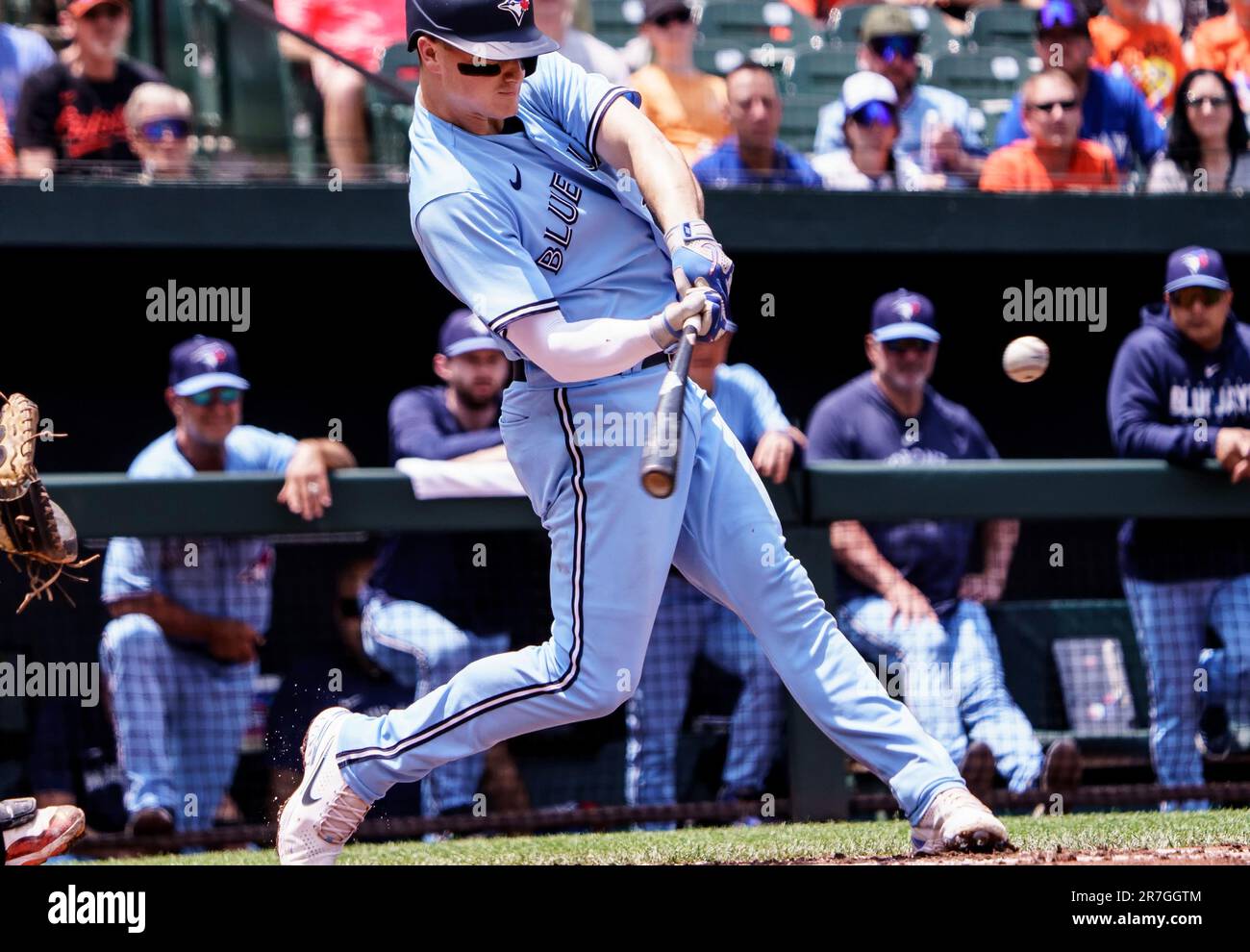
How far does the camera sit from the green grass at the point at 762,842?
Result: 12.3 ft

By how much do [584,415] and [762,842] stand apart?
4.46 feet

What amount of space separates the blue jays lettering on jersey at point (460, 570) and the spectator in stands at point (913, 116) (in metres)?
2.41

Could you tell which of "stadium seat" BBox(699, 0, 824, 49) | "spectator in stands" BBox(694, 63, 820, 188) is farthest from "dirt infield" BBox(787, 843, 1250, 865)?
"stadium seat" BBox(699, 0, 824, 49)

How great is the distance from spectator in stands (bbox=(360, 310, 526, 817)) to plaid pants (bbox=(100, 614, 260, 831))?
1.57 feet

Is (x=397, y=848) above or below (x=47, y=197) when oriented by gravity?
below

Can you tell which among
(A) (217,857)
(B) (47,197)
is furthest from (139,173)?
(A) (217,857)

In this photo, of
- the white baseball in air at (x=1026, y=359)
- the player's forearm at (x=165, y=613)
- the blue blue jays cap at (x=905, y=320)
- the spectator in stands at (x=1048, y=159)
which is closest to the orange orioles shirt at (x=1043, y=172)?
the spectator in stands at (x=1048, y=159)

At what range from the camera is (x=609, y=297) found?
331 cm

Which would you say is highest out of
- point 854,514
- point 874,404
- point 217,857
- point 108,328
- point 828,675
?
point 108,328

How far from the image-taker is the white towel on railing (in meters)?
4.97

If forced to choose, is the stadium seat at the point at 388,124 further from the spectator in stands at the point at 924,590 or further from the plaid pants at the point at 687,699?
the plaid pants at the point at 687,699

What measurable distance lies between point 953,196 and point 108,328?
3.47 m

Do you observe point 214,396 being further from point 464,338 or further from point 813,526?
point 813,526
